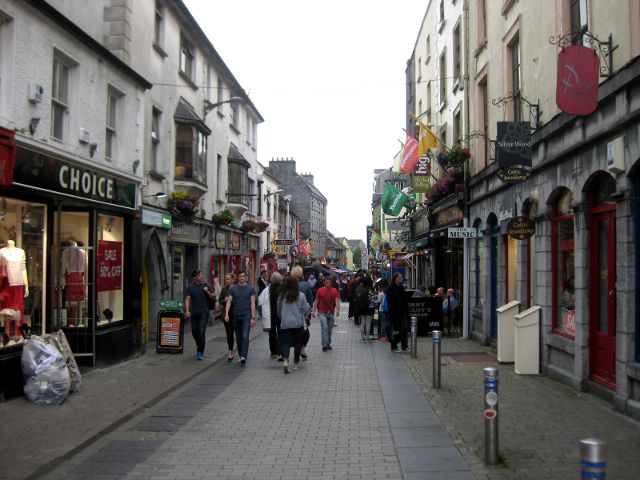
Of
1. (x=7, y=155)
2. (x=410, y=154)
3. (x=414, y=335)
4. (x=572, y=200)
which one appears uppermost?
(x=410, y=154)

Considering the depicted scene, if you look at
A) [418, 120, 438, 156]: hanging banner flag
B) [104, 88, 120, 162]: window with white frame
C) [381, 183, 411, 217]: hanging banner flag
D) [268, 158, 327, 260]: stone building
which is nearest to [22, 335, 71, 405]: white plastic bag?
[104, 88, 120, 162]: window with white frame

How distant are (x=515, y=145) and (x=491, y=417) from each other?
6698 millimetres

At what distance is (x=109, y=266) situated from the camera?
1236cm

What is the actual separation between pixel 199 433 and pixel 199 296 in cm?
603

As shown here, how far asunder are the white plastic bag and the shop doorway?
7.56 metres

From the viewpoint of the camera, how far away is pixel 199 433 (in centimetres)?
721

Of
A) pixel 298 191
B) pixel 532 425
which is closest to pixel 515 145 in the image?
A: pixel 532 425

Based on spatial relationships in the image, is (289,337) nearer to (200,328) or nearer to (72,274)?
(200,328)

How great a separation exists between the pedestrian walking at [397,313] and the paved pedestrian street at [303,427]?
2.71 m

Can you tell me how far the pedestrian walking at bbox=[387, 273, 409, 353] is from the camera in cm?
1428

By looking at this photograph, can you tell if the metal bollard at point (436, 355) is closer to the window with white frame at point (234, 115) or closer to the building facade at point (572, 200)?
the building facade at point (572, 200)

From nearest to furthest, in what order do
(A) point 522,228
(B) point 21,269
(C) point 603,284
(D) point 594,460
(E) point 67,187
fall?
(D) point 594,460 < (C) point 603,284 < (B) point 21,269 < (E) point 67,187 < (A) point 522,228

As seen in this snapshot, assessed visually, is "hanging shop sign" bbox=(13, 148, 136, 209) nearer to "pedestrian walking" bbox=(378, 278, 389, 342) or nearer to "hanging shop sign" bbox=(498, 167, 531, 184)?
"pedestrian walking" bbox=(378, 278, 389, 342)

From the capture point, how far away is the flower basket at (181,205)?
55.0ft
